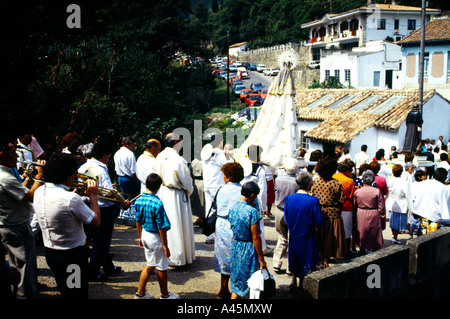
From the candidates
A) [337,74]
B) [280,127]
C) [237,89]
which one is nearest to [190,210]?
[280,127]

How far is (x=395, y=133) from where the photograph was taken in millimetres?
19797

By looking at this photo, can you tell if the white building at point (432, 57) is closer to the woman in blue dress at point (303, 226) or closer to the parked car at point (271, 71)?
the parked car at point (271, 71)

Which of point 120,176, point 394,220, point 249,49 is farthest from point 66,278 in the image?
point 249,49

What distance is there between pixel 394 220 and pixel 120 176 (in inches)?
214

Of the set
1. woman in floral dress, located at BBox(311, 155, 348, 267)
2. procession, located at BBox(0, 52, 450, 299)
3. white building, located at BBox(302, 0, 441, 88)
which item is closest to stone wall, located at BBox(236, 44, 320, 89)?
white building, located at BBox(302, 0, 441, 88)

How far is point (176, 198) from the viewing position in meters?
6.12

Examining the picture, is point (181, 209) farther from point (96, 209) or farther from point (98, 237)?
point (96, 209)

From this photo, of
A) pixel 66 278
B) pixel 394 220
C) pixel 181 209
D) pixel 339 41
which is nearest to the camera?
pixel 66 278

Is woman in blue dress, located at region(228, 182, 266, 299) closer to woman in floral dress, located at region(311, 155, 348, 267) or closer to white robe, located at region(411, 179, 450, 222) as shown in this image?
woman in floral dress, located at region(311, 155, 348, 267)

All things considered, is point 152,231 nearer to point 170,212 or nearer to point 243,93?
point 170,212


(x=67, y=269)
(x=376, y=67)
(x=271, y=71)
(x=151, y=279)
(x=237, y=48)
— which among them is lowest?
(x=151, y=279)

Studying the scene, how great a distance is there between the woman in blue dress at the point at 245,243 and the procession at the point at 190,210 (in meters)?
0.01

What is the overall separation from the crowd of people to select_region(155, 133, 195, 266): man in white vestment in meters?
0.01

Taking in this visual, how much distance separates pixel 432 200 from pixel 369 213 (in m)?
1.52
